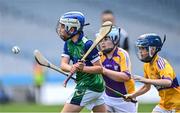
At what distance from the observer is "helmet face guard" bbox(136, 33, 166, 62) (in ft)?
33.3

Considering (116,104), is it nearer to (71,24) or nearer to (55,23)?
(71,24)

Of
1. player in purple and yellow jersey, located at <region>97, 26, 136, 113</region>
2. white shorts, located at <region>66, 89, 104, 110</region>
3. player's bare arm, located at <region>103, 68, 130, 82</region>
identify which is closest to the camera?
white shorts, located at <region>66, 89, 104, 110</region>

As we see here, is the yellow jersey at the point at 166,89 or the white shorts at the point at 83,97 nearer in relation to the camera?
the white shorts at the point at 83,97

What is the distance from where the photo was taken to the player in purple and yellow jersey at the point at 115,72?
414 inches

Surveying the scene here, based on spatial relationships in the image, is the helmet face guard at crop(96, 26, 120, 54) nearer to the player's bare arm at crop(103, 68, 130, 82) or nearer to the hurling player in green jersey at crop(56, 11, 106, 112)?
the player's bare arm at crop(103, 68, 130, 82)

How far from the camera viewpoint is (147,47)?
10.2 m

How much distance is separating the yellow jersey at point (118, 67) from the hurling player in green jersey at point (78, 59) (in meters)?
0.60

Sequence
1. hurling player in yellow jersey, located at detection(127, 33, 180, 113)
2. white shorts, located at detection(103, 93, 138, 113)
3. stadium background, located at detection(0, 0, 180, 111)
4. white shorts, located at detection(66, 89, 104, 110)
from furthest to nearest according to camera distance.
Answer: stadium background, located at detection(0, 0, 180, 111) → white shorts, located at detection(103, 93, 138, 113) → hurling player in yellow jersey, located at detection(127, 33, 180, 113) → white shorts, located at detection(66, 89, 104, 110)

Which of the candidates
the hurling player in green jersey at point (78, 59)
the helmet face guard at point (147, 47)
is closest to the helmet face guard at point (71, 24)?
the hurling player in green jersey at point (78, 59)

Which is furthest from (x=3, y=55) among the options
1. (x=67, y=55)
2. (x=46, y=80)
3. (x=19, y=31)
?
(x=67, y=55)

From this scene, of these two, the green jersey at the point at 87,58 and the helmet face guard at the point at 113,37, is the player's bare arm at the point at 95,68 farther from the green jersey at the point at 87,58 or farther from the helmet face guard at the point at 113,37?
the helmet face guard at the point at 113,37

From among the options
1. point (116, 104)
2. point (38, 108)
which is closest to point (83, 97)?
point (116, 104)

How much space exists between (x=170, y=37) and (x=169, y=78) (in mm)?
18645

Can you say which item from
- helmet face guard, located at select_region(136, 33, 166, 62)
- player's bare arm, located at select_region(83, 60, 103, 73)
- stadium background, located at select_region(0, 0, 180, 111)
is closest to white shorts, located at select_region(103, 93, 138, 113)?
helmet face guard, located at select_region(136, 33, 166, 62)
